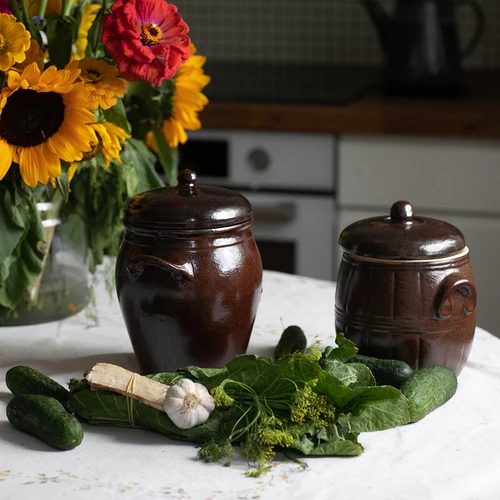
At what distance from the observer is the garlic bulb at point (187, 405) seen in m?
0.90


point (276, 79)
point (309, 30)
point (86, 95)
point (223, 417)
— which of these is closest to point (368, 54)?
point (309, 30)

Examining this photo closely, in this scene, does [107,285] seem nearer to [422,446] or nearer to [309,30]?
[422,446]

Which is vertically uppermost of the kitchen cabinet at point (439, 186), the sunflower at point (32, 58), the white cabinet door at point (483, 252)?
the sunflower at point (32, 58)

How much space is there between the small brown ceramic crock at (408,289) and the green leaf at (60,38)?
397 millimetres

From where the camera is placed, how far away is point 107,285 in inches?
52.5

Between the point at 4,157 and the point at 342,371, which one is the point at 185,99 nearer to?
the point at 4,157

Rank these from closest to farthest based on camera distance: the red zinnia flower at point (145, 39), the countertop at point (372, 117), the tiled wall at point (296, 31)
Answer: the red zinnia flower at point (145, 39) → the countertop at point (372, 117) → the tiled wall at point (296, 31)

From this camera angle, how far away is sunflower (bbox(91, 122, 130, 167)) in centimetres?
109

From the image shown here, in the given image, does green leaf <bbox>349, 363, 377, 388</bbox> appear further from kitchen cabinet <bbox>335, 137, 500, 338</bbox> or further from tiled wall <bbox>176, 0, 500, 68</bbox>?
tiled wall <bbox>176, 0, 500, 68</bbox>

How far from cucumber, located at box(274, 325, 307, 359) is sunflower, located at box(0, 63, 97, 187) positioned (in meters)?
0.32

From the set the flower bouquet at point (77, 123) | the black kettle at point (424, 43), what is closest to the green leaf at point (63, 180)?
the flower bouquet at point (77, 123)

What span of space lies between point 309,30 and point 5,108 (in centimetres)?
213

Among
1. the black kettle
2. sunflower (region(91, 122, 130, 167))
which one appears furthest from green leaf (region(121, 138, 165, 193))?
the black kettle

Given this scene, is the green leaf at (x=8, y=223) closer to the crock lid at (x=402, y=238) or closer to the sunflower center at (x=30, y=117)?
the sunflower center at (x=30, y=117)
